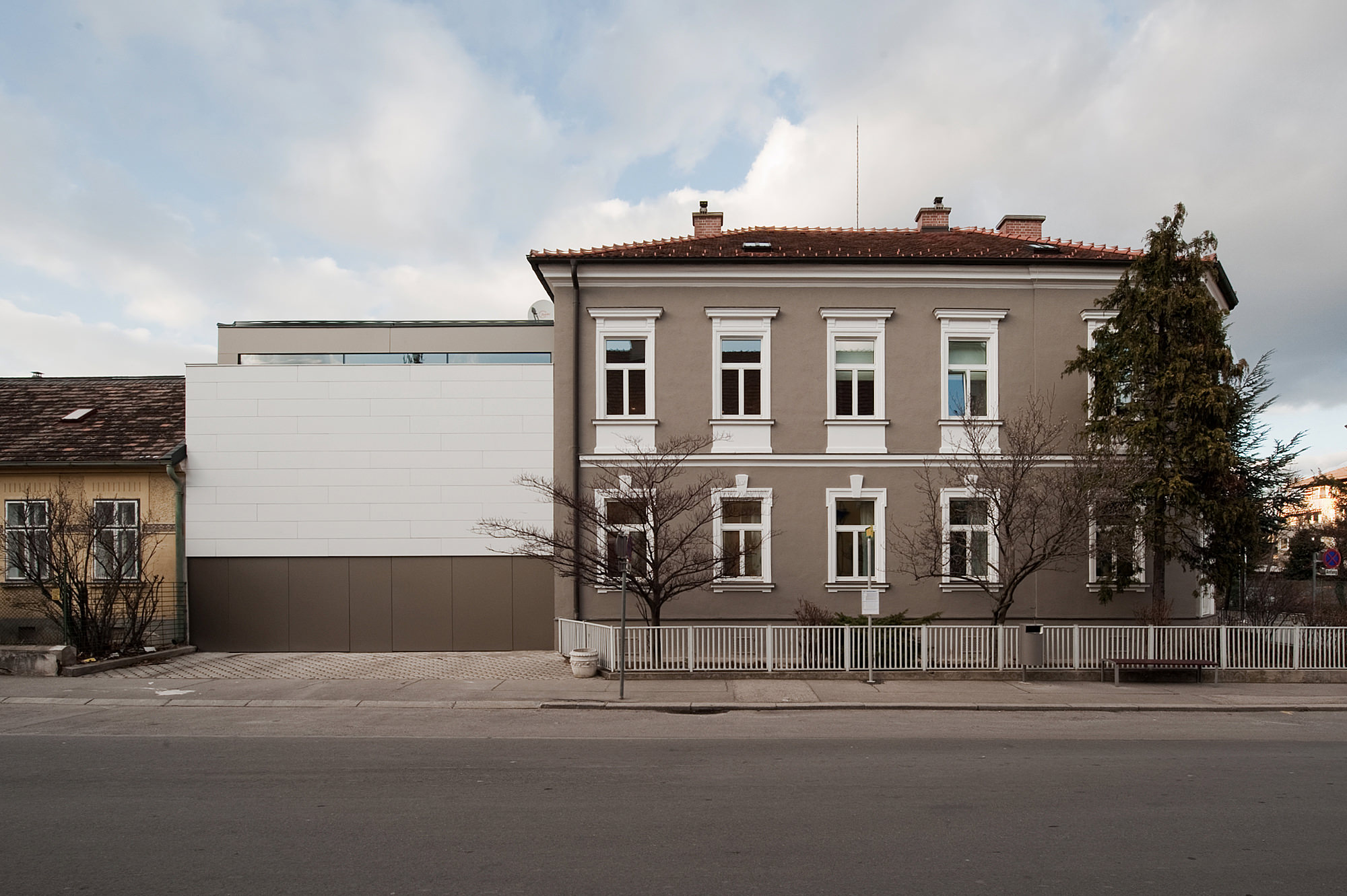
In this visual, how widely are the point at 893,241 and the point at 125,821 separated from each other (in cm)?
1808

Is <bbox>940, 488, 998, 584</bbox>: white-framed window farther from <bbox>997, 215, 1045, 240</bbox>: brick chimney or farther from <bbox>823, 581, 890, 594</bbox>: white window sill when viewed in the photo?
<bbox>997, 215, 1045, 240</bbox>: brick chimney

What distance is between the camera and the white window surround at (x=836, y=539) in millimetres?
17797

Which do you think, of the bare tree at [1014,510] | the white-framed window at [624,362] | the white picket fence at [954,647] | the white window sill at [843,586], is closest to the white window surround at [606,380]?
the white-framed window at [624,362]

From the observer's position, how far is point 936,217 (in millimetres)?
21641

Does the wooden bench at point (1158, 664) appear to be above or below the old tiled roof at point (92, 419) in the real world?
below

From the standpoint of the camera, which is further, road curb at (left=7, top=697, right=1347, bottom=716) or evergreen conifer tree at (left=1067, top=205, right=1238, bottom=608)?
evergreen conifer tree at (left=1067, top=205, right=1238, bottom=608)

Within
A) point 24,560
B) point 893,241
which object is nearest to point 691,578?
point 893,241

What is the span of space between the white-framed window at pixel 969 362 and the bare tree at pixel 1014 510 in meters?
0.56

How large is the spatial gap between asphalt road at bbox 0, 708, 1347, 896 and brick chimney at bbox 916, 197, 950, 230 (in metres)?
13.9

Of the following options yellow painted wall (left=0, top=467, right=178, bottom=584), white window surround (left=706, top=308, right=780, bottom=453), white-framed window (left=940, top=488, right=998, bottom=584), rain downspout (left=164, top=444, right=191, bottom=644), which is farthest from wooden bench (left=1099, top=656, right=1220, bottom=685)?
yellow painted wall (left=0, top=467, right=178, bottom=584)

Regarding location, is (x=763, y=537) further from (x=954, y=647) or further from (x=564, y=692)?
(x=564, y=692)

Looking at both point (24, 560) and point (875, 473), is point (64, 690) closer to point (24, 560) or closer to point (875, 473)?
point (24, 560)

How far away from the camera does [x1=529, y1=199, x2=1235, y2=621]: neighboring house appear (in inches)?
701

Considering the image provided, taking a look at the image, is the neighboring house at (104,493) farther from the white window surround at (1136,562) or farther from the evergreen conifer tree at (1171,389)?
the evergreen conifer tree at (1171,389)
